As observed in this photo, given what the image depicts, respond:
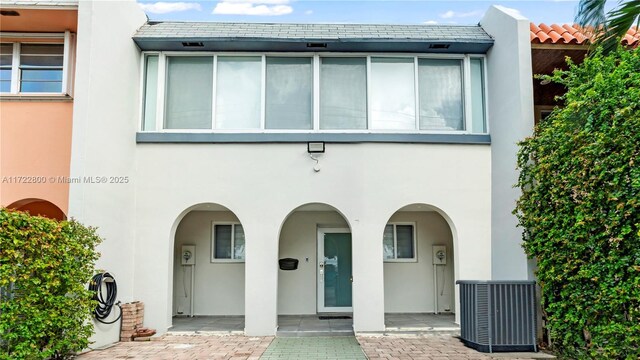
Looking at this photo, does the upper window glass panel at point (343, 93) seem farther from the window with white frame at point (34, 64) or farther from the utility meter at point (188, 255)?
the window with white frame at point (34, 64)

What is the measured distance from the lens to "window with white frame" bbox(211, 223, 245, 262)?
Answer: 39.8ft

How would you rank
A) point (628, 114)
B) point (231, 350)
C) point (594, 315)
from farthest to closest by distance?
1. point (231, 350)
2. point (594, 315)
3. point (628, 114)

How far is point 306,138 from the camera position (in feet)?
33.5

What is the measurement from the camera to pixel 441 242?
12.3 meters

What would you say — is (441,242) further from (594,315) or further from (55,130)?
(55,130)

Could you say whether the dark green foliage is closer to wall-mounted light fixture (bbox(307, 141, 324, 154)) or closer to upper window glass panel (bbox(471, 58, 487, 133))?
upper window glass panel (bbox(471, 58, 487, 133))

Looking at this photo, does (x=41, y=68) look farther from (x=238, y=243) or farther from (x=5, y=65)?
(x=238, y=243)

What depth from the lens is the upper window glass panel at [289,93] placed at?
10500mm

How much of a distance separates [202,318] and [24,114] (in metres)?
5.95

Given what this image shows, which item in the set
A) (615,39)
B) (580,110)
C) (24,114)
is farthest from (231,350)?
(615,39)

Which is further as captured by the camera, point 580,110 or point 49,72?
point 49,72

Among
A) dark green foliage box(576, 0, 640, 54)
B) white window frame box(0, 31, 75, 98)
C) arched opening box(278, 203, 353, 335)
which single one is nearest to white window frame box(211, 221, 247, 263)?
arched opening box(278, 203, 353, 335)

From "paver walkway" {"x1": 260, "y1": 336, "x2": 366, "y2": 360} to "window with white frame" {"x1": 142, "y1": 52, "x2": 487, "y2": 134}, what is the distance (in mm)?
4415

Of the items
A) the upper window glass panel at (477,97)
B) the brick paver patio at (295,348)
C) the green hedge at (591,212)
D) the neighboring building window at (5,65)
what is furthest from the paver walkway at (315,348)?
the neighboring building window at (5,65)
